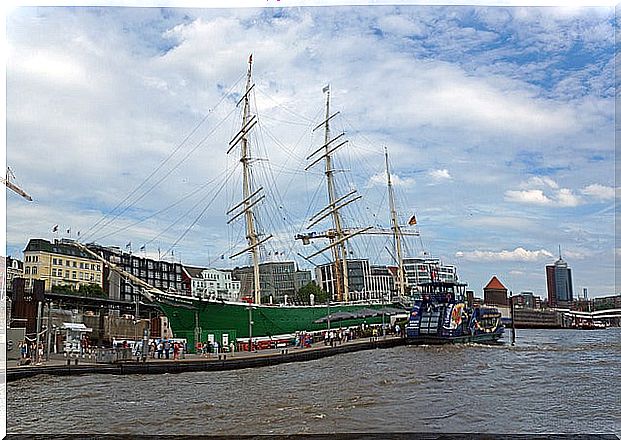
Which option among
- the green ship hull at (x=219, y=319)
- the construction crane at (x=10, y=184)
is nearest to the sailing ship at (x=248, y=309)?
the green ship hull at (x=219, y=319)

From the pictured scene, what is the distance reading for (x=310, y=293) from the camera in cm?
2528

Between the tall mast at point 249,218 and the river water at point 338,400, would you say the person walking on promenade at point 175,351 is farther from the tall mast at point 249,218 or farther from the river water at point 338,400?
the tall mast at point 249,218

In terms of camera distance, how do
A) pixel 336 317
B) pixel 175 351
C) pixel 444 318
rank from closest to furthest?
pixel 175 351 → pixel 444 318 → pixel 336 317

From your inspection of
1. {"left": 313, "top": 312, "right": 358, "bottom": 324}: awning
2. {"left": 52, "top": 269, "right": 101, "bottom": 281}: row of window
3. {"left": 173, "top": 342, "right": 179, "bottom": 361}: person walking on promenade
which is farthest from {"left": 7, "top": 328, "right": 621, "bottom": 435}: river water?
{"left": 52, "top": 269, "right": 101, "bottom": 281}: row of window

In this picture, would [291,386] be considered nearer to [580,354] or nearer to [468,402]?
[468,402]

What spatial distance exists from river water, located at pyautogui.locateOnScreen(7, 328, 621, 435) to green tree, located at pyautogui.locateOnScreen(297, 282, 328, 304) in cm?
962

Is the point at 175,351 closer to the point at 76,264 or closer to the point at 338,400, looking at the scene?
the point at 338,400

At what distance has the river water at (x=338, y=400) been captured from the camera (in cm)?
698

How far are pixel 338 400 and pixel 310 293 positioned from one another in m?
16.0

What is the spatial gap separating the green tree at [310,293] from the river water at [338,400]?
31.6 feet

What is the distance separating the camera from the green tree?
25.1 metres

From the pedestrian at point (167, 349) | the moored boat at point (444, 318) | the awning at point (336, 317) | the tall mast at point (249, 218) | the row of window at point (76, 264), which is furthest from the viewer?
the awning at point (336, 317)

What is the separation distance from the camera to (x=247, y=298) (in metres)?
21.2

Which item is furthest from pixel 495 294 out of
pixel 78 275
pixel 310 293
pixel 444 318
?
pixel 78 275
